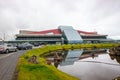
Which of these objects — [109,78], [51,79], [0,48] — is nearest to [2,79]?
[51,79]

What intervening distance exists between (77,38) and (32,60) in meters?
104

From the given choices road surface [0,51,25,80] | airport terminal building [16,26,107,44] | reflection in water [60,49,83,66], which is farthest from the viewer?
airport terminal building [16,26,107,44]

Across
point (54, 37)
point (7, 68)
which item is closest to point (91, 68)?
point (7, 68)

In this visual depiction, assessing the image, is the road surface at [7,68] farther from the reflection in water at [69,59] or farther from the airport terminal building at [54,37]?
the airport terminal building at [54,37]

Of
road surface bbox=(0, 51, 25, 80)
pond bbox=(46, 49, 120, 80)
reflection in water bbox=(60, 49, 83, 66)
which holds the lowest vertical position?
pond bbox=(46, 49, 120, 80)

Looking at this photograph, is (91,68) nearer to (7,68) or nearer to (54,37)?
(7,68)

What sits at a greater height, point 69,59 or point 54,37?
point 54,37

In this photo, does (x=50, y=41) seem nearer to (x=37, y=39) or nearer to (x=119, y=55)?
(x=37, y=39)

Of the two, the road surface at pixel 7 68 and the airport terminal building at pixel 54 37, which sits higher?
the airport terminal building at pixel 54 37

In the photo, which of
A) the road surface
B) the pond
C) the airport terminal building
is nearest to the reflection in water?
the pond

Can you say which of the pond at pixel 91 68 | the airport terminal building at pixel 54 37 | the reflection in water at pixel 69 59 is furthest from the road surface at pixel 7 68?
the airport terminal building at pixel 54 37

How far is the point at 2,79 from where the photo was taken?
15.8 meters

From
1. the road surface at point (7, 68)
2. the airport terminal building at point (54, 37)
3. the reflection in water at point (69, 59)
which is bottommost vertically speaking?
the reflection in water at point (69, 59)

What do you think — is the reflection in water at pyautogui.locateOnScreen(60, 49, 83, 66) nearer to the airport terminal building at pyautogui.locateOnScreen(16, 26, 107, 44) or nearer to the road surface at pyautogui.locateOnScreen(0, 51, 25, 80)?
the road surface at pyautogui.locateOnScreen(0, 51, 25, 80)
